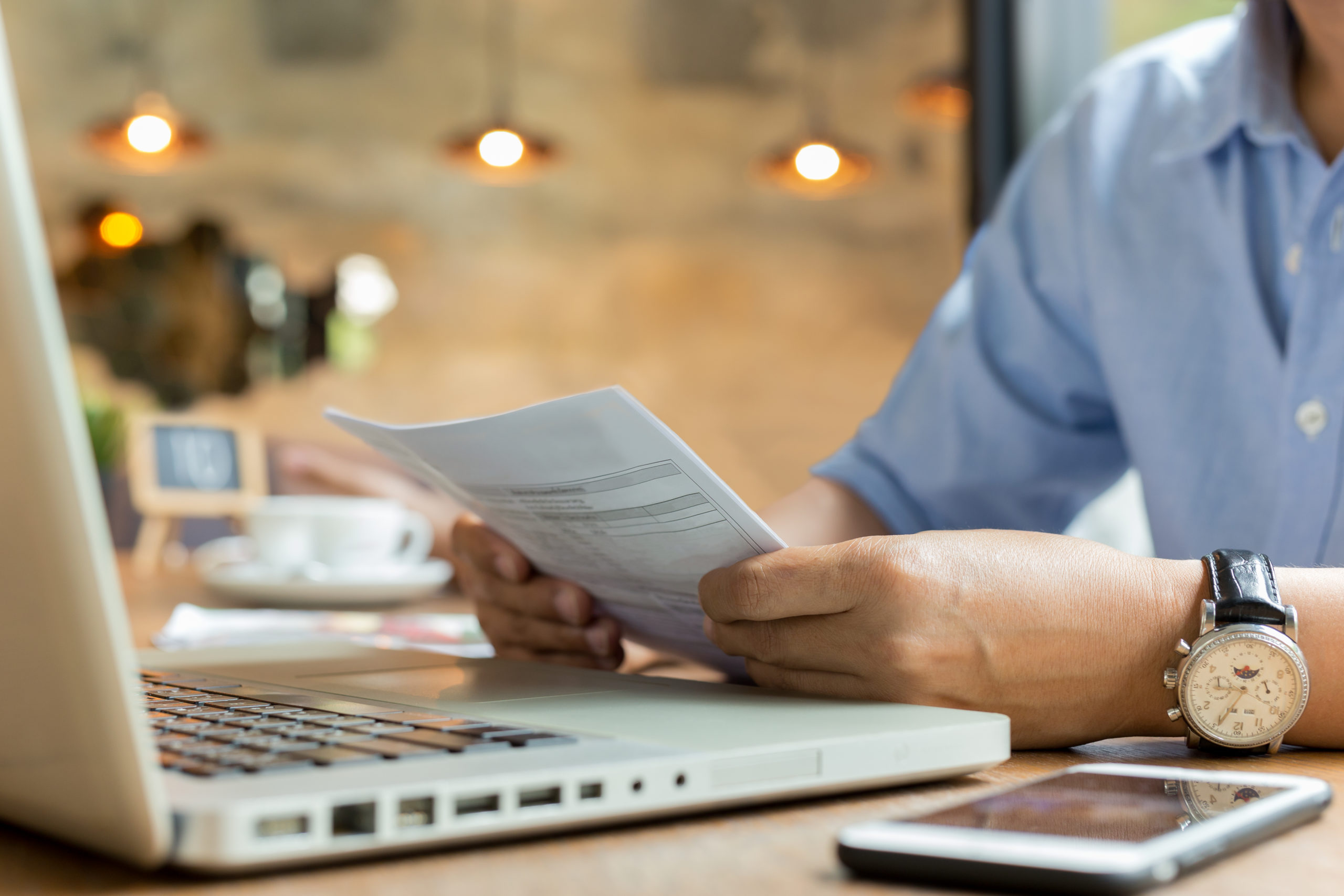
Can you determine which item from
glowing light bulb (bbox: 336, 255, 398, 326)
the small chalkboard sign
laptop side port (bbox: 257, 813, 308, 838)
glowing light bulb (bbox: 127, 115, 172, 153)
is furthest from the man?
glowing light bulb (bbox: 336, 255, 398, 326)

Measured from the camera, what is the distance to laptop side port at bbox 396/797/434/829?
0.91 ft

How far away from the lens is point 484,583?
0.71 metres

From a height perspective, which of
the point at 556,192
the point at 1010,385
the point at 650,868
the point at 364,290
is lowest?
the point at 650,868

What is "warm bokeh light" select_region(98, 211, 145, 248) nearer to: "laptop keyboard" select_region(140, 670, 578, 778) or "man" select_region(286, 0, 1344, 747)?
"man" select_region(286, 0, 1344, 747)

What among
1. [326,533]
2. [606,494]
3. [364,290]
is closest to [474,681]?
[606,494]

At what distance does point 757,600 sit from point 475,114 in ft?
15.2

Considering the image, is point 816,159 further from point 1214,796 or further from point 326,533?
point 1214,796

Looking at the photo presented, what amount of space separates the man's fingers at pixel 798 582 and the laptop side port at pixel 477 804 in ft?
0.55

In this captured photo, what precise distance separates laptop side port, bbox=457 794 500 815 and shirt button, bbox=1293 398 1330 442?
65 cm

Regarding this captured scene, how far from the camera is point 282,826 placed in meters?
0.26

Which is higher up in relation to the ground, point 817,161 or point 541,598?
point 817,161

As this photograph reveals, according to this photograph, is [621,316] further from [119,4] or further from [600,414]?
[600,414]

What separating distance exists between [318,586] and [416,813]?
0.99 meters

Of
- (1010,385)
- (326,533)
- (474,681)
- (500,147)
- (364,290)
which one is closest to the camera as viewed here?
(474,681)
